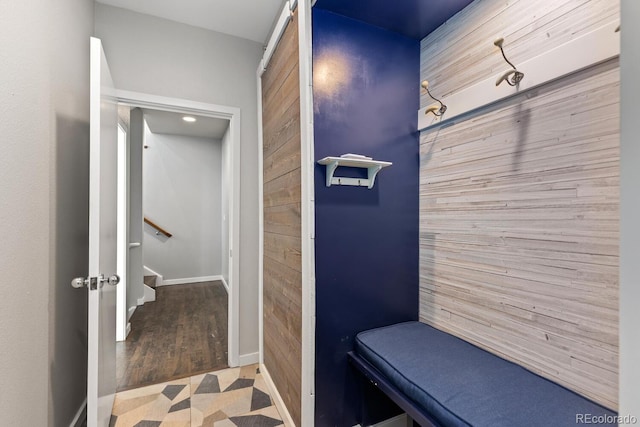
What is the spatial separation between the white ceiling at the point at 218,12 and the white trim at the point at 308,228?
82cm

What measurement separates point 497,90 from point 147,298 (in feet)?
15.1

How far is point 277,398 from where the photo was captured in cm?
185

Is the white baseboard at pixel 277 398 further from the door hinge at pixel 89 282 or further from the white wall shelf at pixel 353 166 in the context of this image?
the white wall shelf at pixel 353 166

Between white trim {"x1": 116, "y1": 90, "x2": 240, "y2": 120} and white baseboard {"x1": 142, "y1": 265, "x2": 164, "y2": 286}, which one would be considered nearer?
white trim {"x1": 116, "y1": 90, "x2": 240, "y2": 120}

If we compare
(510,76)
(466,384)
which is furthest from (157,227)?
(510,76)

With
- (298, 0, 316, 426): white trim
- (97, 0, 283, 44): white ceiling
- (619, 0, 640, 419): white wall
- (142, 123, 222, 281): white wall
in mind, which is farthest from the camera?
(142, 123, 222, 281): white wall

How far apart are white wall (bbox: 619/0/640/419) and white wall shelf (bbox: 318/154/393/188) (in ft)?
3.17

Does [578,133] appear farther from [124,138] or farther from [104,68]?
[124,138]

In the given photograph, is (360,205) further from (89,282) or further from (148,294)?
(148,294)

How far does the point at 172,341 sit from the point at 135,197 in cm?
173

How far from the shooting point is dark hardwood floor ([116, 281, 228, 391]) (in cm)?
223

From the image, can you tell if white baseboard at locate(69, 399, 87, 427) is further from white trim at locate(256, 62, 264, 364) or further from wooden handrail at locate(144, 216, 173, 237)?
wooden handrail at locate(144, 216, 173, 237)

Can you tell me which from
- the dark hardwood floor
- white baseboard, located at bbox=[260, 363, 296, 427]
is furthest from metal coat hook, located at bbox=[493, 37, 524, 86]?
the dark hardwood floor

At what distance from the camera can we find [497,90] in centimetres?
133
